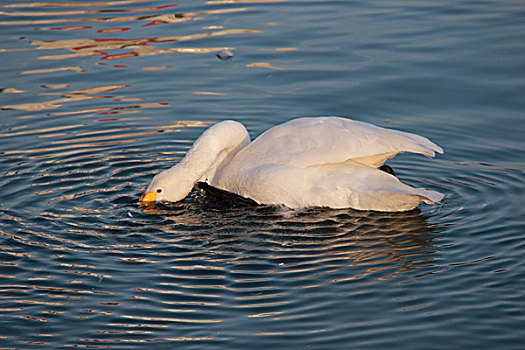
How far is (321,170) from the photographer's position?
8359 millimetres

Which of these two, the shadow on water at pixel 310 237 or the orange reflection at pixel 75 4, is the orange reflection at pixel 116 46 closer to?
the orange reflection at pixel 75 4

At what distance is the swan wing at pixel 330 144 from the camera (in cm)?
824

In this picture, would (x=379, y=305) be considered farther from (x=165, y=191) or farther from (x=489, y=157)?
(x=489, y=157)

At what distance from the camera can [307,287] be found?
6762 millimetres

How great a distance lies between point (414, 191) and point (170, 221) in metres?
2.47

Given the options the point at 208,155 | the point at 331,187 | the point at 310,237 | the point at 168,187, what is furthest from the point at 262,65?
the point at 310,237

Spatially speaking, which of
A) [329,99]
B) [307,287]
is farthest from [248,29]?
[307,287]

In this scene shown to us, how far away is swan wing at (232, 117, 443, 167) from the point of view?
8.24m

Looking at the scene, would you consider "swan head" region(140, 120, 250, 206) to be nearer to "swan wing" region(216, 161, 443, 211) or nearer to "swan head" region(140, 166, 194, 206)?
"swan head" region(140, 166, 194, 206)

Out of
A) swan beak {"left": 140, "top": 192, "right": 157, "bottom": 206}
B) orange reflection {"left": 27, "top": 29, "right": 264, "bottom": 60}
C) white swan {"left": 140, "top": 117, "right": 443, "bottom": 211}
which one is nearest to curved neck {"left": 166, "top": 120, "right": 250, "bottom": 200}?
white swan {"left": 140, "top": 117, "right": 443, "bottom": 211}

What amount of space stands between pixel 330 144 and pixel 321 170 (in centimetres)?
28

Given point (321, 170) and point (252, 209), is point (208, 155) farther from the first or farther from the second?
point (321, 170)

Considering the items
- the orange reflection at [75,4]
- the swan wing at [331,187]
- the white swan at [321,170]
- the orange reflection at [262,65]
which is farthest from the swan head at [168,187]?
the orange reflection at [75,4]

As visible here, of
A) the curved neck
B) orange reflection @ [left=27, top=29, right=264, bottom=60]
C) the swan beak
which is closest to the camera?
the swan beak
